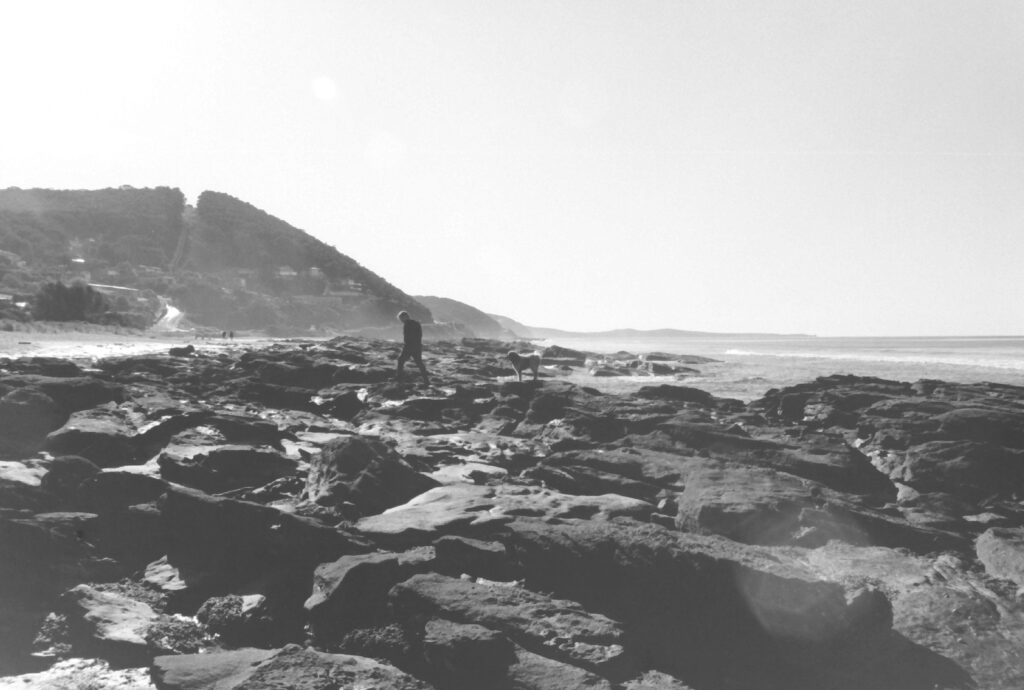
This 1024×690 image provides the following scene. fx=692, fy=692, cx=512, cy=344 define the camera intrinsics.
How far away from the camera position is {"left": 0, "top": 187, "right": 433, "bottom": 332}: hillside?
3100 inches

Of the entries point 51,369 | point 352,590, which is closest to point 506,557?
point 352,590

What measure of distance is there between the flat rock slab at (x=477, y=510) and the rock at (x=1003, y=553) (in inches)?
118

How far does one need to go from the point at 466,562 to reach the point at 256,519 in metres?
1.99

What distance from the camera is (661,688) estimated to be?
4.23 metres

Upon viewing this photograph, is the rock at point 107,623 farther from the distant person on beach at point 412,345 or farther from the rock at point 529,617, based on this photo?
the distant person on beach at point 412,345

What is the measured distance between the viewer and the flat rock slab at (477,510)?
20.6ft

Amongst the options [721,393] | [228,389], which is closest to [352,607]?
[228,389]

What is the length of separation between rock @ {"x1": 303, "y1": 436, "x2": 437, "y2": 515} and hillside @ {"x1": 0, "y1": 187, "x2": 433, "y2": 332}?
6237 cm

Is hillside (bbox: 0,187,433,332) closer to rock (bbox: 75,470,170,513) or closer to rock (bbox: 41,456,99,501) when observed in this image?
rock (bbox: 41,456,99,501)

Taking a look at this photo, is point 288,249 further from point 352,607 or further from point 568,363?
point 352,607

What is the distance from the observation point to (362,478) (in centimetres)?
739

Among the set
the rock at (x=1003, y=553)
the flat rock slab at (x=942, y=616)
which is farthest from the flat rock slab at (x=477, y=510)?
the rock at (x=1003, y=553)

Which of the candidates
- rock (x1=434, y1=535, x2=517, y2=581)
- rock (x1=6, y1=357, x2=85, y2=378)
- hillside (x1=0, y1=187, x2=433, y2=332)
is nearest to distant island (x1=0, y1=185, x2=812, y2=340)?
hillside (x1=0, y1=187, x2=433, y2=332)

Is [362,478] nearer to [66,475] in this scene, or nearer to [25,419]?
[66,475]
